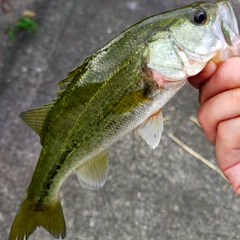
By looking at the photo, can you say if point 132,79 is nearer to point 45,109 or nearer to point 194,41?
point 194,41

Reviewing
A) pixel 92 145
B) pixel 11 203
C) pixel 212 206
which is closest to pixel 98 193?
pixel 11 203

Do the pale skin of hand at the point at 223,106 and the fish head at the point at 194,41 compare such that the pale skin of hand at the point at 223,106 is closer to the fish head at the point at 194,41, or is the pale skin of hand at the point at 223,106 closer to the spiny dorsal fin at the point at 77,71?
the fish head at the point at 194,41

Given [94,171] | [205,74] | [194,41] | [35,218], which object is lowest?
[35,218]

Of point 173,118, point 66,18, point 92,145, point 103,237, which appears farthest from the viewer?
point 66,18

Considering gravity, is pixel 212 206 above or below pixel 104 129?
below

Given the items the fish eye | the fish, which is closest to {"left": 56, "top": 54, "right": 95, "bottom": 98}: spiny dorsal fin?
the fish

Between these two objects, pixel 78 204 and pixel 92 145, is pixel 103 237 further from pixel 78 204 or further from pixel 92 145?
pixel 92 145

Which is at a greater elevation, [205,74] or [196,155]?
[205,74]

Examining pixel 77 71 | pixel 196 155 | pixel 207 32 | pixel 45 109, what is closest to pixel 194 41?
pixel 207 32
